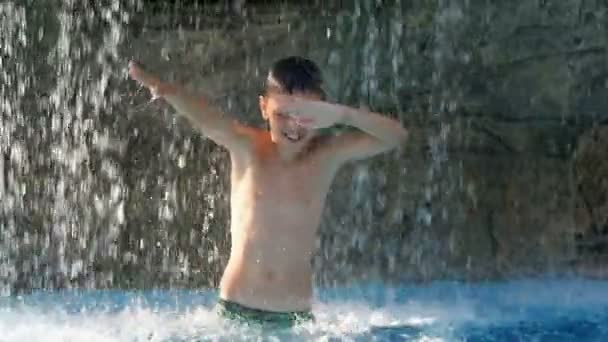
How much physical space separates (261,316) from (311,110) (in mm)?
759

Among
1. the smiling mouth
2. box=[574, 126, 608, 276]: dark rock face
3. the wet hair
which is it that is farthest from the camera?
box=[574, 126, 608, 276]: dark rock face

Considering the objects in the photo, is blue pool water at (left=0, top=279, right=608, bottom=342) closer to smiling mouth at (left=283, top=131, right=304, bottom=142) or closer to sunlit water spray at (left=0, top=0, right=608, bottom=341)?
sunlit water spray at (left=0, top=0, right=608, bottom=341)

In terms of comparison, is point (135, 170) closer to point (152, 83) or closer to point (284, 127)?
point (152, 83)

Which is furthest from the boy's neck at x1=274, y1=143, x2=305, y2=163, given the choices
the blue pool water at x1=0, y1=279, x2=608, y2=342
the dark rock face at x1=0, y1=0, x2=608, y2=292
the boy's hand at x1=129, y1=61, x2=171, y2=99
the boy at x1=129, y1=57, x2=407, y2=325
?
the dark rock face at x1=0, y1=0, x2=608, y2=292

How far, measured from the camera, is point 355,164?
4.94 m

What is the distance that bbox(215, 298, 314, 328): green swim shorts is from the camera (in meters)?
3.37

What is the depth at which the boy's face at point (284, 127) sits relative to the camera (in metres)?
3.29

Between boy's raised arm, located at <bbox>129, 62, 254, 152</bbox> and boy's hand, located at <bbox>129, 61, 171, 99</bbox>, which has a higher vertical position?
boy's hand, located at <bbox>129, 61, 171, 99</bbox>

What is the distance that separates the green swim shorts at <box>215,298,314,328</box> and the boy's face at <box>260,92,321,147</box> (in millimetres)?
602

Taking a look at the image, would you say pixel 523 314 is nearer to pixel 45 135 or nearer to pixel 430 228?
pixel 430 228

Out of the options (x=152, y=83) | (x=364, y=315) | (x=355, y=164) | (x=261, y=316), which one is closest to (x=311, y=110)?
(x=152, y=83)

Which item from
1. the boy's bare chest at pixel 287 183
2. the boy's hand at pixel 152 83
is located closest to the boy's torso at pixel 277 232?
the boy's bare chest at pixel 287 183

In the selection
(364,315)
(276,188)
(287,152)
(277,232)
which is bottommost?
(364,315)

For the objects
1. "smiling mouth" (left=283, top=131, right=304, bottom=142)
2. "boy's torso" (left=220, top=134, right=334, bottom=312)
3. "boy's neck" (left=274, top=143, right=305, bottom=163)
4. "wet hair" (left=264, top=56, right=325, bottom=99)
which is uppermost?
"wet hair" (left=264, top=56, right=325, bottom=99)
